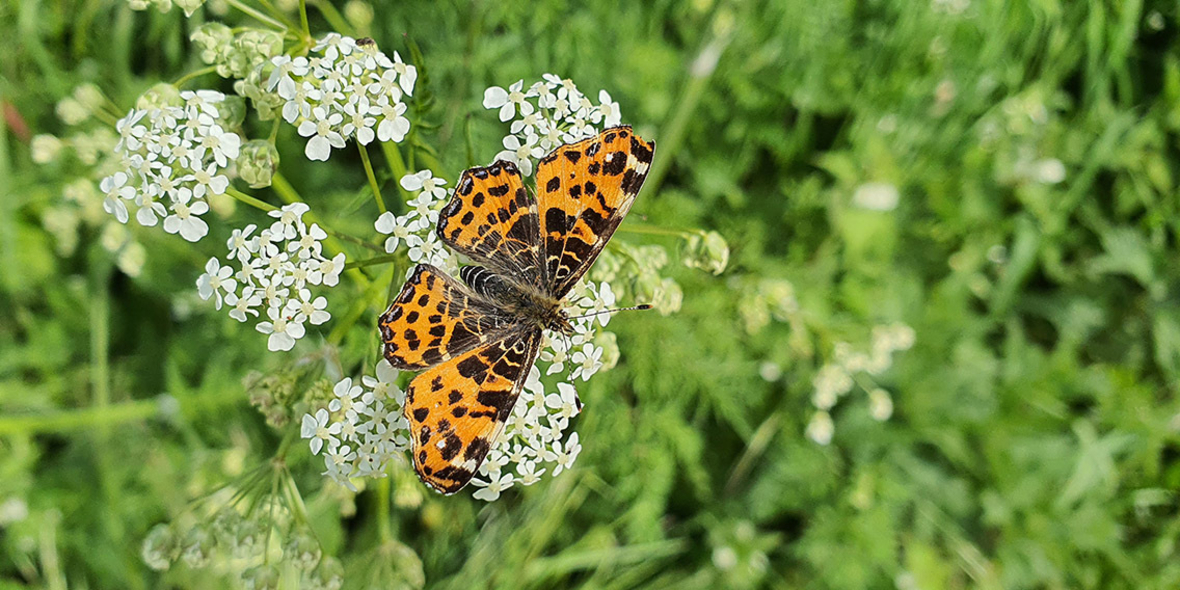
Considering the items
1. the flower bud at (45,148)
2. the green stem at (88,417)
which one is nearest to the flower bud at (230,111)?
the flower bud at (45,148)

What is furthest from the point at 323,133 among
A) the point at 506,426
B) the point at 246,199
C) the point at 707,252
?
the point at 707,252

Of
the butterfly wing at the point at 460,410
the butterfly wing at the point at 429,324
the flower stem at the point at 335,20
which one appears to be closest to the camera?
the butterfly wing at the point at 460,410

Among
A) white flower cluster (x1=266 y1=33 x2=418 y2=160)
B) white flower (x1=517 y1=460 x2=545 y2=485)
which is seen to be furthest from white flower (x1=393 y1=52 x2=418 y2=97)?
white flower (x1=517 y1=460 x2=545 y2=485)

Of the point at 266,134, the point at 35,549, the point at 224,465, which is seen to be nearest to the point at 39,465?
the point at 35,549

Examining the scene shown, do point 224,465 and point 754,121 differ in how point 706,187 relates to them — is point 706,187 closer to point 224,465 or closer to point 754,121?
point 754,121

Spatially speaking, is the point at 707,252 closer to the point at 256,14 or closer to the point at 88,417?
the point at 256,14

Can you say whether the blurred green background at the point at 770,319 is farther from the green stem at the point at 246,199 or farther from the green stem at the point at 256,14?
the green stem at the point at 246,199

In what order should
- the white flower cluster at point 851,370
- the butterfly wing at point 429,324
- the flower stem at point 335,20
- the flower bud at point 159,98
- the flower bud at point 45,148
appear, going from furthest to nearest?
1. the white flower cluster at point 851,370
2. the flower bud at point 45,148
3. the flower stem at point 335,20
4. the flower bud at point 159,98
5. the butterfly wing at point 429,324
